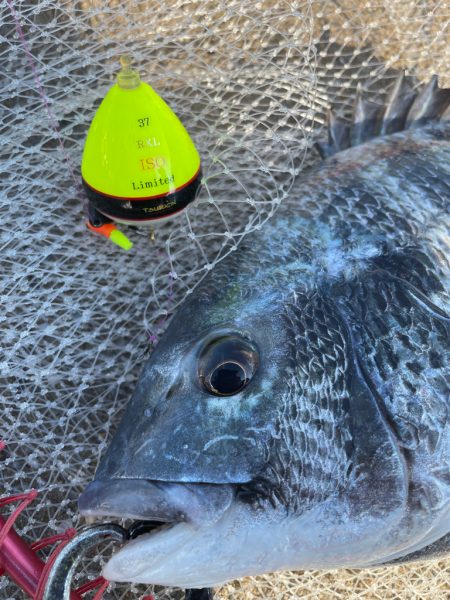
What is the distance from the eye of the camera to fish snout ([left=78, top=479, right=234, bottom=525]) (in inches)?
46.9

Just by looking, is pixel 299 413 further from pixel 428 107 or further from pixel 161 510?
pixel 428 107

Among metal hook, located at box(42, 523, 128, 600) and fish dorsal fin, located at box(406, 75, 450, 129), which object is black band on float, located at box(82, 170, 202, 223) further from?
metal hook, located at box(42, 523, 128, 600)

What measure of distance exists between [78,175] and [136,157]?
51 cm

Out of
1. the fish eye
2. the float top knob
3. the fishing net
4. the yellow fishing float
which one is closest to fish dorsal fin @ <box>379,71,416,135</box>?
the fishing net

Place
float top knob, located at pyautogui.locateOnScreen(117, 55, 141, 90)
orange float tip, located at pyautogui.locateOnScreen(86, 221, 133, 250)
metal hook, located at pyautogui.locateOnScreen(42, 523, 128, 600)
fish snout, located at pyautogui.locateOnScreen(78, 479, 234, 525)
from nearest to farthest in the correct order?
1. fish snout, located at pyautogui.locateOnScreen(78, 479, 234, 525)
2. metal hook, located at pyautogui.locateOnScreen(42, 523, 128, 600)
3. float top knob, located at pyautogui.locateOnScreen(117, 55, 141, 90)
4. orange float tip, located at pyautogui.locateOnScreen(86, 221, 133, 250)

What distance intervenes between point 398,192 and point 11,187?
1112mm

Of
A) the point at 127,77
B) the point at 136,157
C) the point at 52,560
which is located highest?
the point at 127,77

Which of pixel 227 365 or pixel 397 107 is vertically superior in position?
pixel 397 107

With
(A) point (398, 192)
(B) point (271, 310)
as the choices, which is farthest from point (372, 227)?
(B) point (271, 310)

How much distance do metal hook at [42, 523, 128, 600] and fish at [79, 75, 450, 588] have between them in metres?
0.11

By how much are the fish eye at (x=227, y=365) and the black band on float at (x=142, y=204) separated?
0.49 m

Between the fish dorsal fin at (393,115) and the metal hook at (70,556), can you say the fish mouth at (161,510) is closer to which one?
the metal hook at (70,556)

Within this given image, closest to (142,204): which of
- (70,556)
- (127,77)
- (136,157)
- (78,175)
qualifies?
(136,157)

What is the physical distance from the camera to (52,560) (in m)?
1.44
